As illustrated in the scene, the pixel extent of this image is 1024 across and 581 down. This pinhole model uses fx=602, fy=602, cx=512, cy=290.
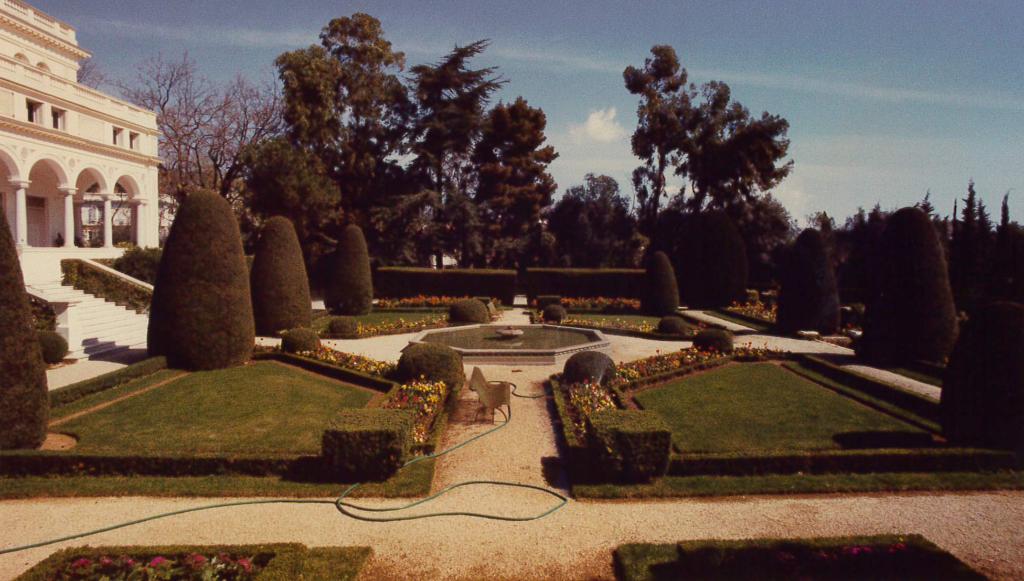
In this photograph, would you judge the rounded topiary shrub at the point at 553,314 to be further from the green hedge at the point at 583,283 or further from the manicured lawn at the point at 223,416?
the manicured lawn at the point at 223,416

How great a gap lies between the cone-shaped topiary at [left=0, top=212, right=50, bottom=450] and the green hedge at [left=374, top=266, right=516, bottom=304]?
24.1 metres

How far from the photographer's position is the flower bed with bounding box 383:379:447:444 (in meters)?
10.7

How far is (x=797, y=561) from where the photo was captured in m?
6.25

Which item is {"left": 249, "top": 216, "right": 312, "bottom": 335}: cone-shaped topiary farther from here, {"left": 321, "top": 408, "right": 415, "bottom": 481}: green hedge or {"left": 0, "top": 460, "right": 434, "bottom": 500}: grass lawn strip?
{"left": 321, "top": 408, "right": 415, "bottom": 481}: green hedge

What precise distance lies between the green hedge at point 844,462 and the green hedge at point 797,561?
244cm

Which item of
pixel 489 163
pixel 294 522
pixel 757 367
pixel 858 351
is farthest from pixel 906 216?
pixel 489 163

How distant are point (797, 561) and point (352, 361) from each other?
12.3 metres

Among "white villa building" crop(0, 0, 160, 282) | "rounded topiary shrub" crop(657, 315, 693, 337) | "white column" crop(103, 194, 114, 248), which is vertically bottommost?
"rounded topiary shrub" crop(657, 315, 693, 337)

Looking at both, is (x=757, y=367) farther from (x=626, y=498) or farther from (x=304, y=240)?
(x=304, y=240)

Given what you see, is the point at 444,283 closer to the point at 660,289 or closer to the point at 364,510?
the point at 660,289

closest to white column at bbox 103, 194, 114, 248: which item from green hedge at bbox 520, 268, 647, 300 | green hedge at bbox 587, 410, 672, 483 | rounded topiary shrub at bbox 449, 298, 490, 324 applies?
rounded topiary shrub at bbox 449, 298, 490, 324

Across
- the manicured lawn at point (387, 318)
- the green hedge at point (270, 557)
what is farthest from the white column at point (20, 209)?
the green hedge at point (270, 557)

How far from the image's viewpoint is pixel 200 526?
746 centimetres

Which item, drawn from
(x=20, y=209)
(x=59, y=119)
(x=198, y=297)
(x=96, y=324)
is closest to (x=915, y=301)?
(x=198, y=297)
